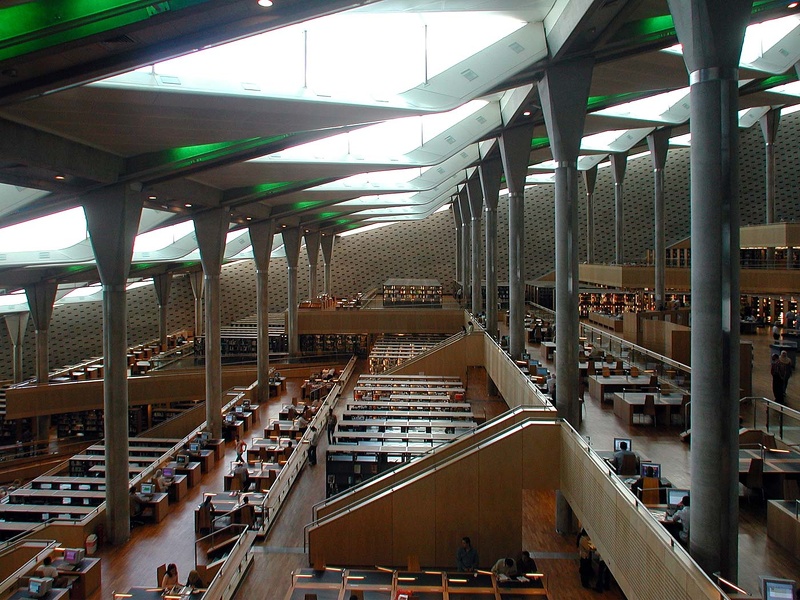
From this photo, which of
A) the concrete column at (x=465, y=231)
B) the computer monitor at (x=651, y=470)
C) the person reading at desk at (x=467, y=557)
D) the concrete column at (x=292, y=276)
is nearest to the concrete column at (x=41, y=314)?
the concrete column at (x=292, y=276)

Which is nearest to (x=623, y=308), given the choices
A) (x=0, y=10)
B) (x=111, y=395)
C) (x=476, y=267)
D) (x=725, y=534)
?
(x=476, y=267)

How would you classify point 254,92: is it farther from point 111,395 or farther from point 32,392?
point 32,392

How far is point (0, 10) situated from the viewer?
21.6 feet

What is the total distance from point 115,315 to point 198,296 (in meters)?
28.5

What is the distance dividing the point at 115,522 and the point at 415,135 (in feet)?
43.1

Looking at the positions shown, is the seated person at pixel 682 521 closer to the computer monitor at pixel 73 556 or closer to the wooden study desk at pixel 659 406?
the wooden study desk at pixel 659 406

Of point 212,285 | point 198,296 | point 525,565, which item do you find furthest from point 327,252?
point 525,565

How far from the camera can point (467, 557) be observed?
34.0ft

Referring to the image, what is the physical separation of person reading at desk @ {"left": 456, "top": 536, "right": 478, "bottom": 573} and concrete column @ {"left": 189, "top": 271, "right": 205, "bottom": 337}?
3309 centimetres

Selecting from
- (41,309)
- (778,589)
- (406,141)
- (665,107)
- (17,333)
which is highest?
(665,107)

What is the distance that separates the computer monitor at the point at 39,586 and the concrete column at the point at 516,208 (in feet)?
38.3

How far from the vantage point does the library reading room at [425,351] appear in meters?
6.20

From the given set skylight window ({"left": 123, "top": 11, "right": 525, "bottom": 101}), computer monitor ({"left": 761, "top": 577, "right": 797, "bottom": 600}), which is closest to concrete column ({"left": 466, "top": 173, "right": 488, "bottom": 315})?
skylight window ({"left": 123, "top": 11, "right": 525, "bottom": 101})

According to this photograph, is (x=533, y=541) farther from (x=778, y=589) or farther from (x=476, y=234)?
(x=476, y=234)
